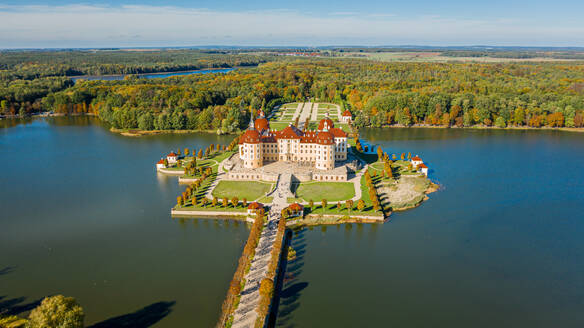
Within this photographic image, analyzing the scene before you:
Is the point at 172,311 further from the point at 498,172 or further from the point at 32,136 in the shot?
the point at 32,136

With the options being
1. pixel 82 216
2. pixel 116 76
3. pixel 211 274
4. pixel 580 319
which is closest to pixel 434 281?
pixel 580 319

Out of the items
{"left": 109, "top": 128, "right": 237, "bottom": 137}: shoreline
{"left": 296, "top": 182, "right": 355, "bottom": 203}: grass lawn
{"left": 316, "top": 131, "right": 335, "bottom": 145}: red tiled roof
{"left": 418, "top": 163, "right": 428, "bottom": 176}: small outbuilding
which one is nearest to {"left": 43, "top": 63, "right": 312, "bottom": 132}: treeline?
{"left": 109, "top": 128, "right": 237, "bottom": 137}: shoreline

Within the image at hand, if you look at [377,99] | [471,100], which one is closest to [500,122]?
[471,100]

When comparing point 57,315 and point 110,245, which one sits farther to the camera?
point 110,245

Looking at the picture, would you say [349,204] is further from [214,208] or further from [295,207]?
[214,208]

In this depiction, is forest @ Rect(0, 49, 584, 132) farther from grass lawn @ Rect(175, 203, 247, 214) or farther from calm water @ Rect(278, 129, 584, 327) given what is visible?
grass lawn @ Rect(175, 203, 247, 214)

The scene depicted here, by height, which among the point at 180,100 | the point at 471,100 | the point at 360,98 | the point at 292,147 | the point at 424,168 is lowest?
the point at 424,168
